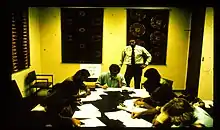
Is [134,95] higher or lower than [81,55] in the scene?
lower

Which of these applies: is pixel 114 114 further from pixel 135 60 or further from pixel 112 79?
pixel 135 60

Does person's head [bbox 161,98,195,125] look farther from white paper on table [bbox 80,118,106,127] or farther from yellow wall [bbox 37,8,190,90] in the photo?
yellow wall [bbox 37,8,190,90]

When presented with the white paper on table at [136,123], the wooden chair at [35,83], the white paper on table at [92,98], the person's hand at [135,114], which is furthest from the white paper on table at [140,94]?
the wooden chair at [35,83]

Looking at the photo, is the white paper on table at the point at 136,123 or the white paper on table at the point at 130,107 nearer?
the white paper on table at the point at 136,123

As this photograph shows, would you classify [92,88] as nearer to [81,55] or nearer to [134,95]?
[134,95]

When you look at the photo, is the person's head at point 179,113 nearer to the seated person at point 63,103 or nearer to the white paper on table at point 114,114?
the white paper on table at point 114,114

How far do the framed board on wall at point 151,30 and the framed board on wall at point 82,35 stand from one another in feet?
2.49

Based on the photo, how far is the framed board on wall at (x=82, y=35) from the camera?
5.80m

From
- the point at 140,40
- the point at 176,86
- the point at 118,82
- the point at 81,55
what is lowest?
the point at 176,86

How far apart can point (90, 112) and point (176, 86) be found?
13.2 ft

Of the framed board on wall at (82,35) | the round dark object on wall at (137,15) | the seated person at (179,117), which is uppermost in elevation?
the round dark object on wall at (137,15)

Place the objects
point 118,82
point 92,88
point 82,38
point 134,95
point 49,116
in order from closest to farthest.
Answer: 1. point 49,116
2. point 134,95
3. point 92,88
4. point 118,82
5. point 82,38

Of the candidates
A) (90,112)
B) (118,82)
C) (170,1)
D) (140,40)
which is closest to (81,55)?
(140,40)

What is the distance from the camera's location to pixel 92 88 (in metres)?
3.54
